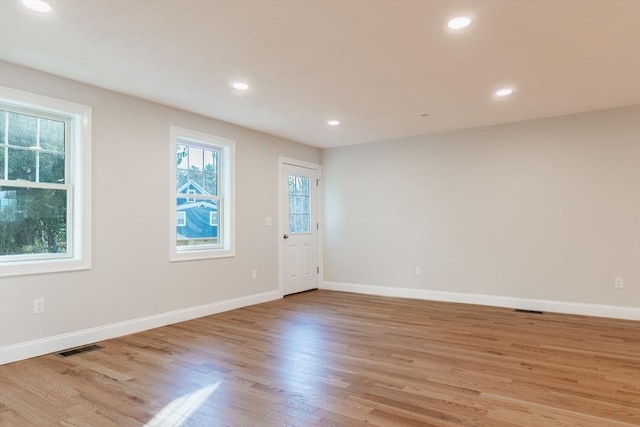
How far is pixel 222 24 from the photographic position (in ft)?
8.41

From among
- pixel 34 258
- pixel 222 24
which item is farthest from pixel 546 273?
pixel 34 258

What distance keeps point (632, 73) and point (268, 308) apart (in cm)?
468

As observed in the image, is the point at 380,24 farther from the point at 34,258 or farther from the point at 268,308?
the point at 268,308

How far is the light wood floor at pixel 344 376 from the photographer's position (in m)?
2.19

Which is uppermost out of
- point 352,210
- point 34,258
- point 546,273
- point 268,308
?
point 352,210

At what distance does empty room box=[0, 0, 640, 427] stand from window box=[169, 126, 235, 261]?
0.10 feet

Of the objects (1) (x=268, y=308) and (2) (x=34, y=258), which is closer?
(2) (x=34, y=258)

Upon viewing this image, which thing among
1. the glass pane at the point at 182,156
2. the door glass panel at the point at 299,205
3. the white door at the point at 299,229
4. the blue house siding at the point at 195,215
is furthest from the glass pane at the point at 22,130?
the door glass panel at the point at 299,205

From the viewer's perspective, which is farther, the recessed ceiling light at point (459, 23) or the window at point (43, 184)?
the window at point (43, 184)

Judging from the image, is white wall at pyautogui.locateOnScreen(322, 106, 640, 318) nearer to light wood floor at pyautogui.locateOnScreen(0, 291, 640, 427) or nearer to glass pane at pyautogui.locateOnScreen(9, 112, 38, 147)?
light wood floor at pyautogui.locateOnScreen(0, 291, 640, 427)

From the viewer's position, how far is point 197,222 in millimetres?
4848

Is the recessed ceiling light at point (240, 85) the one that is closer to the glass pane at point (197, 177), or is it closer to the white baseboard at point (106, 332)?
the glass pane at point (197, 177)

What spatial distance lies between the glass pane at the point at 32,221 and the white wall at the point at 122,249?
0.27m

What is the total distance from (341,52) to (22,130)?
287 cm
